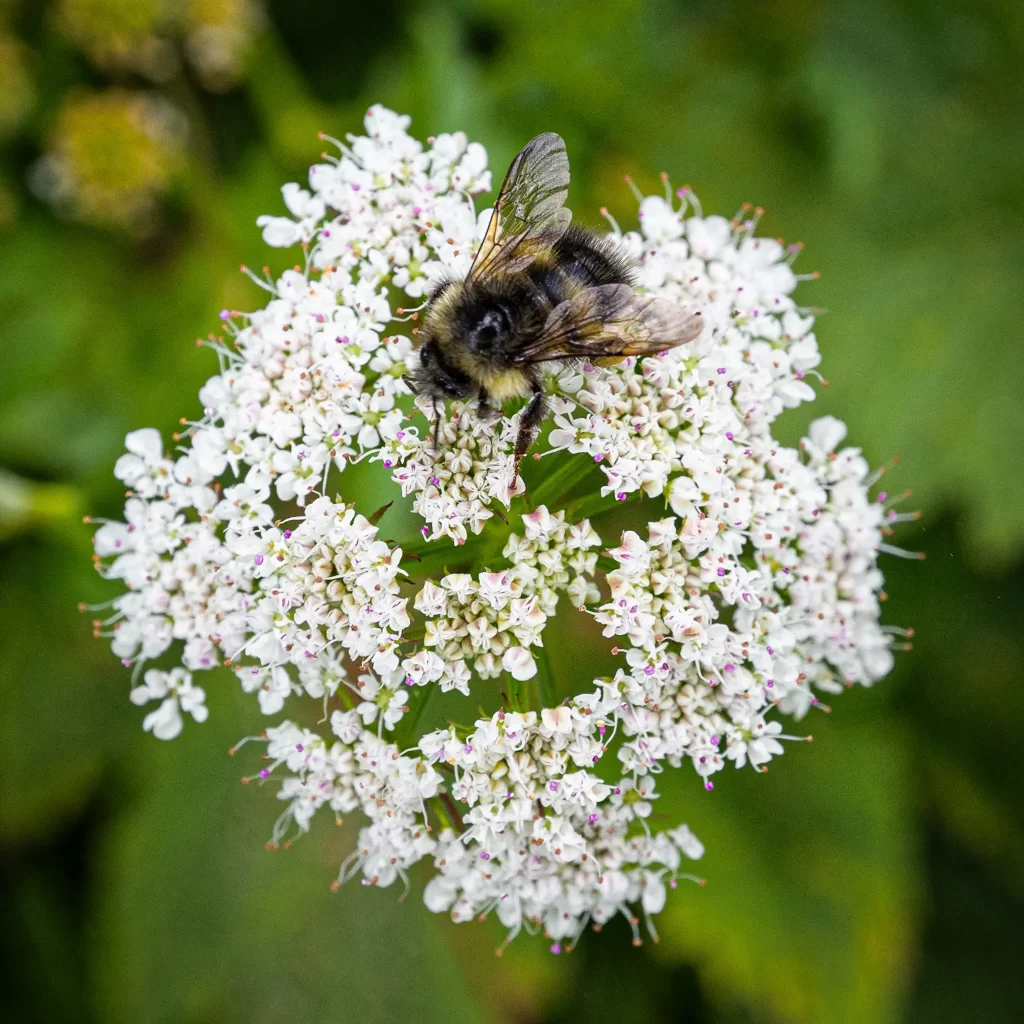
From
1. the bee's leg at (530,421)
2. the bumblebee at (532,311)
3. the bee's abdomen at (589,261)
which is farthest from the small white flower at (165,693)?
the bee's abdomen at (589,261)

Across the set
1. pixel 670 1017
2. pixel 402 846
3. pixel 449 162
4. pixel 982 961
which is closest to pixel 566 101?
pixel 449 162

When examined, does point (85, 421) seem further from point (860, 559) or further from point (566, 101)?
point (860, 559)

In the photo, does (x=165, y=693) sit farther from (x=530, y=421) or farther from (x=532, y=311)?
(x=532, y=311)

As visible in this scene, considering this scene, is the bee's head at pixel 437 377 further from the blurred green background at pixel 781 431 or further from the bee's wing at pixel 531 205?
the blurred green background at pixel 781 431

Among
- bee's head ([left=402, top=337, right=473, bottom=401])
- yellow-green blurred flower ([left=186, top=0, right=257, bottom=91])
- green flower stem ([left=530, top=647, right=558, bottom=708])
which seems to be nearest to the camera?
bee's head ([left=402, top=337, right=473, bottom=401])

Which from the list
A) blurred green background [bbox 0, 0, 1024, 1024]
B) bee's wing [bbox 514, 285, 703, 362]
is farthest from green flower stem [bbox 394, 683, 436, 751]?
blurred green background [bbox 0, 0, 1024, 1024]

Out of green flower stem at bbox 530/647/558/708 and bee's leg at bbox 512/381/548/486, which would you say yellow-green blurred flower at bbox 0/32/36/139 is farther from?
green flower stem at bbox 530/647/558/708

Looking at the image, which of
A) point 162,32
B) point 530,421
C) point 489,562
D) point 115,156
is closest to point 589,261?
point 530,421
